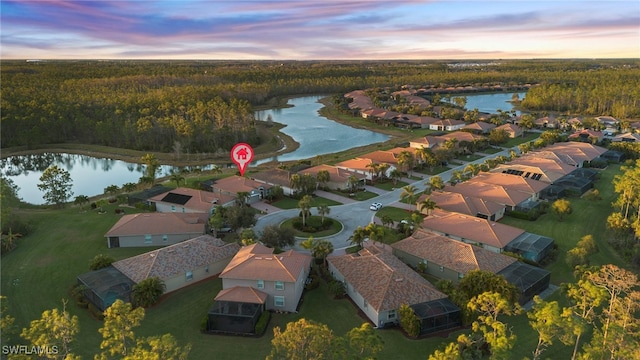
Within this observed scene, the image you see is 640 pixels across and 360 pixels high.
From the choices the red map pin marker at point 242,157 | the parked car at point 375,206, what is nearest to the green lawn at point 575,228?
the parked car at point 375,206

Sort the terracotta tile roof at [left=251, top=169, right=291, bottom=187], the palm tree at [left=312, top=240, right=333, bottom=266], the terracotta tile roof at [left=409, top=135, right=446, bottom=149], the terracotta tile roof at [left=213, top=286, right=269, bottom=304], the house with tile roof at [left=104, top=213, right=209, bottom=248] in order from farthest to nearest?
the terracotta tile roof at [left=409, top=135, right=446, bottom=149]
the terracotta tile roof at [left=251, top=169, right=291, bottom=187]
the house with tile roof at [left=104, top=213, right=209, bottom=248]
the palm tree at [left=312, top=240, right=333, bottom=266]
the terracotta tile roof at [left=213, top=286, right=269, bottom=304]

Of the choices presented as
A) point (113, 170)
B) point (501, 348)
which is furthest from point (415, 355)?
point (113, 170)

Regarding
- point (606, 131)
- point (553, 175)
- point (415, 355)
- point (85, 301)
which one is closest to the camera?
point (415, 355)

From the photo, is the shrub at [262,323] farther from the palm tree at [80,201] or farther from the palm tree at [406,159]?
the palm tree at [406,159]

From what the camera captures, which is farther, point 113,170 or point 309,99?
point 309,99

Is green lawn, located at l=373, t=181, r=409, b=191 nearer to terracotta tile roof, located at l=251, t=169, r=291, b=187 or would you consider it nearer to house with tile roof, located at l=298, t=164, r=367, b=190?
house with tile roof, located at l=298, t=164, r=367, b=190

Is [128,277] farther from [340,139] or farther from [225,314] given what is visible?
[340,139]

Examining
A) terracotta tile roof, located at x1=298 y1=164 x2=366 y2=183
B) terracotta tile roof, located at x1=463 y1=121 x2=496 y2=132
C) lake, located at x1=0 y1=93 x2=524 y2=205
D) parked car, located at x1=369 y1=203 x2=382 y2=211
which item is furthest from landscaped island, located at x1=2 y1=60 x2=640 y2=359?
terracotta tile roof, located at x1=463 y1=121 x2=496 y2=132
